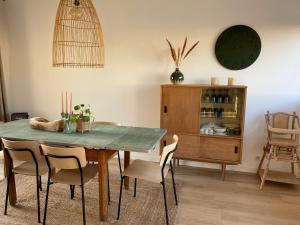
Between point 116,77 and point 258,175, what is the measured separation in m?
2.52

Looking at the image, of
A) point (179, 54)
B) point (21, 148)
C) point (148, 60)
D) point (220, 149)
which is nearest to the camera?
point (21, 148)

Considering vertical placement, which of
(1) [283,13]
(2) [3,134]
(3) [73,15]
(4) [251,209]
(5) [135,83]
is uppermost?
(1) [283,13]

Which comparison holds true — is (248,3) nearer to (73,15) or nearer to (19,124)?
(73,15)

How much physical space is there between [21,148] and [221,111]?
8.23 ft

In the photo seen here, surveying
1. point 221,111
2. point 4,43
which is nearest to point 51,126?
point 221,111

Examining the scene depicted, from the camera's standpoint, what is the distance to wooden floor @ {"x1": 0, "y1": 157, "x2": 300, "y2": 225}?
2.50m

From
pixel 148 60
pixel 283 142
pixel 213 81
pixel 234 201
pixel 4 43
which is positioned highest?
pixel 4 43

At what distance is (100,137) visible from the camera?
95.3 inches

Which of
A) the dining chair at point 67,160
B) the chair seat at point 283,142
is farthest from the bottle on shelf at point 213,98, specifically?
the dining chair at point 67,160

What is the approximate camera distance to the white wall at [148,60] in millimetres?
3350

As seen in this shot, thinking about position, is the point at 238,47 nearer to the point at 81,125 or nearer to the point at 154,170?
the point at 154,170

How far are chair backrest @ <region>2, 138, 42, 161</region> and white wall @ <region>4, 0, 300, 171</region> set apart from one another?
1.86m

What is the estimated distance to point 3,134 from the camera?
2459mm

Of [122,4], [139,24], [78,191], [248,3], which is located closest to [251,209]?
[78,191]
